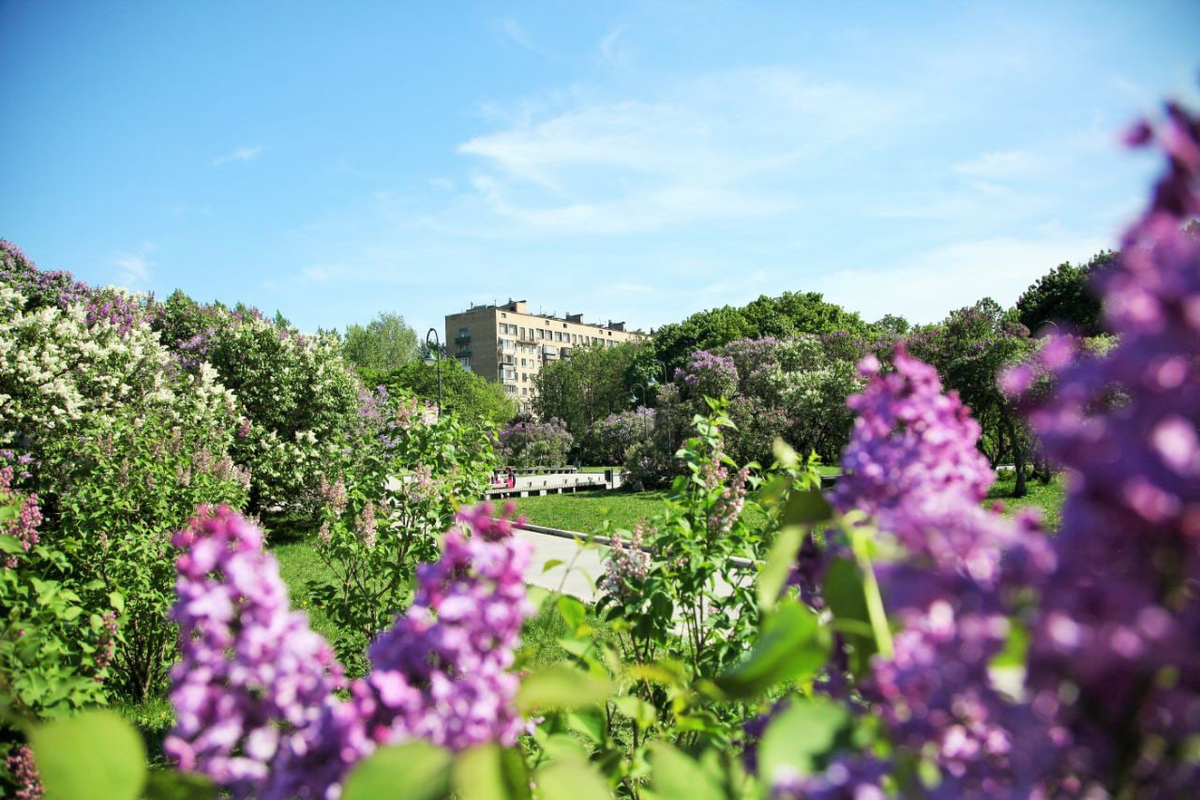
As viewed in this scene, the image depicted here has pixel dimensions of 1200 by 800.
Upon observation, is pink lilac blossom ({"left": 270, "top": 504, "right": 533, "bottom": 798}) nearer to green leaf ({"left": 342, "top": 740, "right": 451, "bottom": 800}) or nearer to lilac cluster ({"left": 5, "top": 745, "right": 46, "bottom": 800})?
green leaf ({"left": 342, "top": 740, "right": 451, "bottom": 800})

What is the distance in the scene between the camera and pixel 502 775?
73 centimetres

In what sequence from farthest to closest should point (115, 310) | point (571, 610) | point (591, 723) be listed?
point (115, 310), point (571, 610), point (591, 723)

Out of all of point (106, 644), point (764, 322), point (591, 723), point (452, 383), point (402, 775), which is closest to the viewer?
point (402, 775)

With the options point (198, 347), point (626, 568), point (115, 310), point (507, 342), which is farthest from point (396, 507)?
point (507, 342)

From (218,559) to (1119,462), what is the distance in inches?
36.6

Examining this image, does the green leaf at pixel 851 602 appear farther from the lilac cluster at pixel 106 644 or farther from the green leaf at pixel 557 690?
the lilac cluster at pixel 106 644

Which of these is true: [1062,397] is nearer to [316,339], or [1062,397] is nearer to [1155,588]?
[1155,588]

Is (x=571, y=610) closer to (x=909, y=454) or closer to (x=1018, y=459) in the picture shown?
(x=909, y=454)

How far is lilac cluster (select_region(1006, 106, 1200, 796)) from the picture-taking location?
→ 1.76 feet

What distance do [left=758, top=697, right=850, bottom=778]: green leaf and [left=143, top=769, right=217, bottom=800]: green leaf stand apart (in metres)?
0.62

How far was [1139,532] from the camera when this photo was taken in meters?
0.55

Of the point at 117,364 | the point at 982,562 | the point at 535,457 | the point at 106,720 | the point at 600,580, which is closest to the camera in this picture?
the point at 982,562

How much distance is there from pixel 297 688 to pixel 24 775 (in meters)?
1.75

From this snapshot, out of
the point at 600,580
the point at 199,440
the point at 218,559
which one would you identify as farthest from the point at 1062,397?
the point at 199,440
